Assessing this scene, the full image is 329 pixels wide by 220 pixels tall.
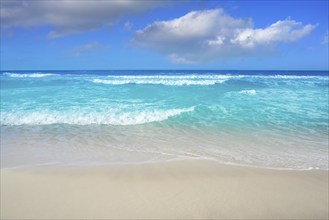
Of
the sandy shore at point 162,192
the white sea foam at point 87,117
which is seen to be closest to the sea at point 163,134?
the white sea foam at point 87,117

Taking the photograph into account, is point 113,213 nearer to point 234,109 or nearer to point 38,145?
point 38,145

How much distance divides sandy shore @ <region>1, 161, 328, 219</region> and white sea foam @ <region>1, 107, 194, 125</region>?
4770 millimetres

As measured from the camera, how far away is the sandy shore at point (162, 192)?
392 centimetres

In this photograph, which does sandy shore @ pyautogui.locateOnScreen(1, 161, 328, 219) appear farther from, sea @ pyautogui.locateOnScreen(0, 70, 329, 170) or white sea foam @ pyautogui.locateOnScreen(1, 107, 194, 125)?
white sea foam @ pyautogui.locateOnScreen(1, 107, 194, 125)

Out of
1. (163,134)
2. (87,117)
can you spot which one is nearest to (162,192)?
(163,134)

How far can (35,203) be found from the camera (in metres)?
4.14

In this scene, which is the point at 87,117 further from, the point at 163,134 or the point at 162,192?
the point at 162,192

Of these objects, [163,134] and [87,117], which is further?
[87,117]

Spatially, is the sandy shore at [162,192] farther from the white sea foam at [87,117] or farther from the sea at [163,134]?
the white sea foam at [87,117]

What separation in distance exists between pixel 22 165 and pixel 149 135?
11.7 feet

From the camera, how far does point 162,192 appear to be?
4.55m

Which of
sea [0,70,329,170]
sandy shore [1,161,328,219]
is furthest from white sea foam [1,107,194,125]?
Answer: sandy shore [1,161,328,219]

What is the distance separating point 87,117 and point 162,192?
698 cm

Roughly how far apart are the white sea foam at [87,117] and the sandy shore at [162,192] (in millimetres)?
4770
